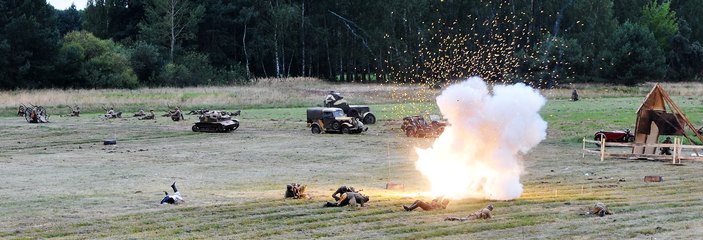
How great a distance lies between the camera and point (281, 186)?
108ft

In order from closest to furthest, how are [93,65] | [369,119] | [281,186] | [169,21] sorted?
1. [281,186]
2. [369,119]
3. [93,65]
4. [169,21]

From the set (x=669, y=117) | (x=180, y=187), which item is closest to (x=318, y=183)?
(x=180, y=187)

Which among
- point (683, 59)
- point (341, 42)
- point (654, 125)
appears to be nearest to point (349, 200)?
point (654, 125)

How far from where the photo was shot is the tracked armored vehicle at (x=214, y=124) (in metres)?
57.3

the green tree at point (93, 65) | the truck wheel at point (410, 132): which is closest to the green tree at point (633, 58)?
the green tree at point (93, 65)

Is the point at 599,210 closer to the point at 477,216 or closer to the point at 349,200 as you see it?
the point at 477,216

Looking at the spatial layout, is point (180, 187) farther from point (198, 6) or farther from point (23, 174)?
point (198, 6)

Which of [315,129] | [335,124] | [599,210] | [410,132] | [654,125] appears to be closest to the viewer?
[599,210]

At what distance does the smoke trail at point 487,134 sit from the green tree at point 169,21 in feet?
328

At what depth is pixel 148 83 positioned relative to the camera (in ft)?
389

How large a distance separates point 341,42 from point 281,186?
103 m

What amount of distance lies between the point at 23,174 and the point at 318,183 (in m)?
12.2

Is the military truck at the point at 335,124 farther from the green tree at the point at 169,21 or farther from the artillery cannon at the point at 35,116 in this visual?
the green tree at the point at 169,21

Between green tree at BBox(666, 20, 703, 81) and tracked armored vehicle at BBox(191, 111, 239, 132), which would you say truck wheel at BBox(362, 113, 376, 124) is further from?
green tree at BBox(666, 20, 703, 81)
